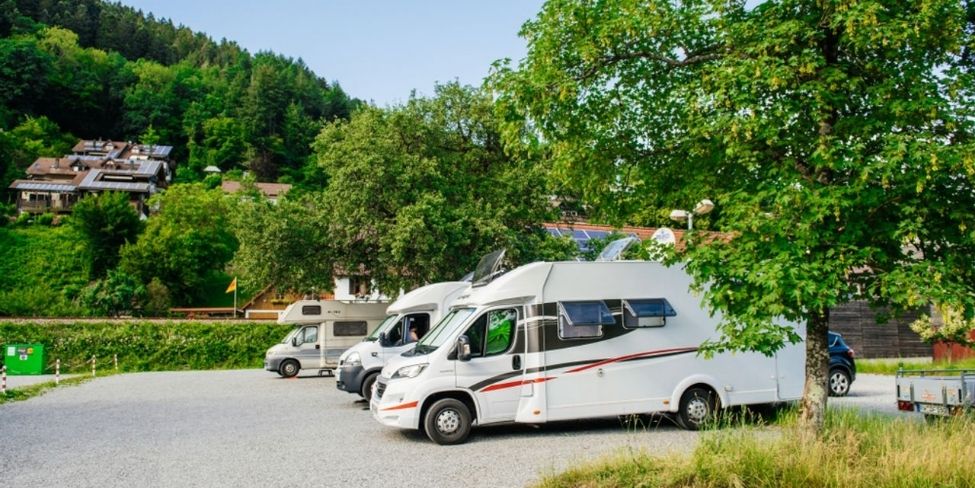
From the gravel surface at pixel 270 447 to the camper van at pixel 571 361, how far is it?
20.5 inches

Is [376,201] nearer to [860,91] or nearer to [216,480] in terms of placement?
[216,480]

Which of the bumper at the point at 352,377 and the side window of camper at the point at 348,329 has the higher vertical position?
the side window of camper at the point at 348,329

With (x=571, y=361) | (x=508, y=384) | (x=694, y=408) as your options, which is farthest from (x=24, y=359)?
(x=694, y=408)

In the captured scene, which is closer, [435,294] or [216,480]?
[216,480]

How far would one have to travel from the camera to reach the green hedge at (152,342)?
3441cm

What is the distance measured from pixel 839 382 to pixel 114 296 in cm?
5842

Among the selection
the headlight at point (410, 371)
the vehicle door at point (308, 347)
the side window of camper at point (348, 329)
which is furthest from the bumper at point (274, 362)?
the headlight at point (410, 371)

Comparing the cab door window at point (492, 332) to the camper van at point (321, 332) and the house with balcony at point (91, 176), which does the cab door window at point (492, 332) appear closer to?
the camper van at point (321, 332)

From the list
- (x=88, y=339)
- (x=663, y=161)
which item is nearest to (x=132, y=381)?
(x=88, y=339)

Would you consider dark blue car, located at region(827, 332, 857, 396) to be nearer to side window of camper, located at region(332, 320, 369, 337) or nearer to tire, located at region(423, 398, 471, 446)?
tire, located at region(423, 398, 471, 446)

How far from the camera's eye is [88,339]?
34.8 m

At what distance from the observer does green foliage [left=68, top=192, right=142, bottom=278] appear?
236 ft

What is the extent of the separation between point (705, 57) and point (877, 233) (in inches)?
116

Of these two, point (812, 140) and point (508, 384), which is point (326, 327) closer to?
point (508, 384)
